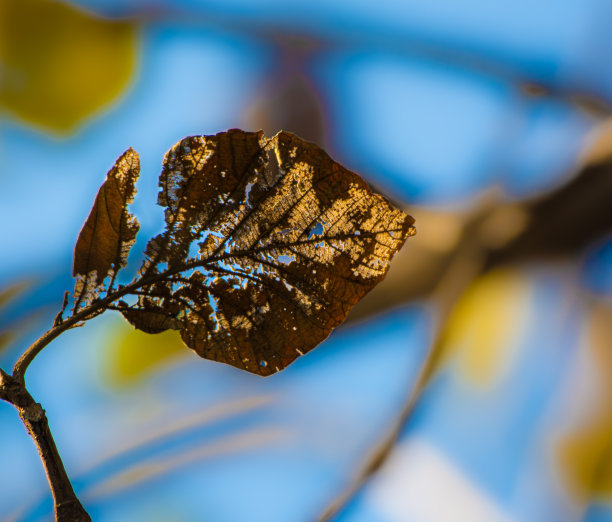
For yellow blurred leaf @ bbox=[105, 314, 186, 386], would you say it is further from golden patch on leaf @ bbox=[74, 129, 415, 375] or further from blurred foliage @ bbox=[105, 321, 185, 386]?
golden patch on leaf @ bbox=[74, 129, 415, 375]

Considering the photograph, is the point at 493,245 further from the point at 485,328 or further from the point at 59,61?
the point at 59,61

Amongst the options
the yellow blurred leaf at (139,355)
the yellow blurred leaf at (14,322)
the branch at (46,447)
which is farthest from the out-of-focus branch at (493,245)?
the branch at (46,447)

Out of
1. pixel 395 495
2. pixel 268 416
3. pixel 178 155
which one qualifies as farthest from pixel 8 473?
pixel 178 155

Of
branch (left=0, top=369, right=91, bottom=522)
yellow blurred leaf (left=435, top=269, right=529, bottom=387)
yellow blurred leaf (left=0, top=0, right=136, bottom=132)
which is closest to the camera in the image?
branch (left=0, top=369, right=91, bottom=522)

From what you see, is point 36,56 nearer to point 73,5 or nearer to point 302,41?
point 73,5

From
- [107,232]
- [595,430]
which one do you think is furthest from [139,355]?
[595,430]

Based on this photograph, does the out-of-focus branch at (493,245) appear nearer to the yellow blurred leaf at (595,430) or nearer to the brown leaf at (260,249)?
the yellow blurred leaf at (595,430)

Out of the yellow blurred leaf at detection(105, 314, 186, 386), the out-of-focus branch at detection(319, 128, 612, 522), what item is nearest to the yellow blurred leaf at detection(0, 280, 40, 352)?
the yellow blurred leaf at detection(105, 314, 186, 386)
